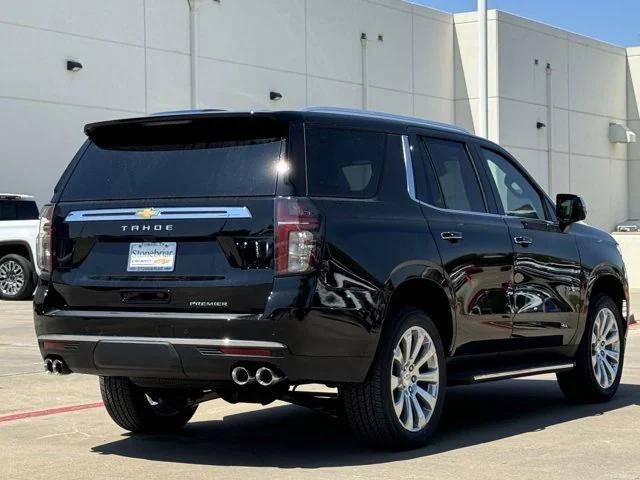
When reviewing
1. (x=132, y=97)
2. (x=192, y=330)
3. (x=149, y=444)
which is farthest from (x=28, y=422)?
(x=132, y=97)

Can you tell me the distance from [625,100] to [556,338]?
51162 millimetres

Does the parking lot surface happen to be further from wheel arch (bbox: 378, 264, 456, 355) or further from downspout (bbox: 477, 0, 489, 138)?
downspout (bbox: 477, 0, 489, 138)

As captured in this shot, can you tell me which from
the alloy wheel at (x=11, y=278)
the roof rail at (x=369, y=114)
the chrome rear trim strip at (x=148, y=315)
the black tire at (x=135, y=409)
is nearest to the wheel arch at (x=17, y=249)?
the alloy wheel at (x=11, y=278)

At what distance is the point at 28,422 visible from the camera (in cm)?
940

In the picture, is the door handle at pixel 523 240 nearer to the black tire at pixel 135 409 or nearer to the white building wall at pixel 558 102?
the black tire at pixel 135 409

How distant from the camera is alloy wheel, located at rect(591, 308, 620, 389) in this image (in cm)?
1005

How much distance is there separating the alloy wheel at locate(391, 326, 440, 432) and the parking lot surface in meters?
0.22

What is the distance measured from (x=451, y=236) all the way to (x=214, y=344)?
195cm

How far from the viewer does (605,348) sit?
10219mm

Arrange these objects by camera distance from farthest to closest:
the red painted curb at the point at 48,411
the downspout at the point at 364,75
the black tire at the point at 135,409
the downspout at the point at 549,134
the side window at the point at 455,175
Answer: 1. the downspout at the point at 549,134
2. the downspout at the point at 364,75
3. the red painted curb at the point at 48,411
4. the side window at the point at 455,175
5. the black tire at the point at 135,409

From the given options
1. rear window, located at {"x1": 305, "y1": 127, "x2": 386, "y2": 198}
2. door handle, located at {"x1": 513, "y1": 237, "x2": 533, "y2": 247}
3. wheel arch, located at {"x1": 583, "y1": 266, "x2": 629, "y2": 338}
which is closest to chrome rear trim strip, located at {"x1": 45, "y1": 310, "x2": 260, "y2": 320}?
rear window, located at {"x1": 305, "y1": 127, "x2": 386, "y2": 198}

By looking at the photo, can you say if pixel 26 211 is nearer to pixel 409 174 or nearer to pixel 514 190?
pixel 514 190

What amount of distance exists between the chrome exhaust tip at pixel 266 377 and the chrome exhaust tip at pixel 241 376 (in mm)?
50

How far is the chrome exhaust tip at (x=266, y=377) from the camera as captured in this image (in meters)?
7.09
